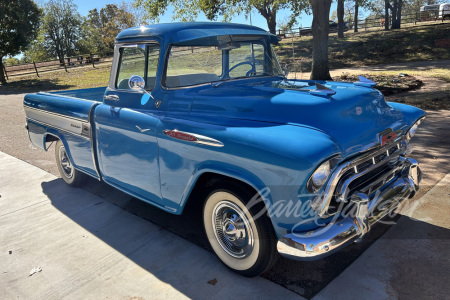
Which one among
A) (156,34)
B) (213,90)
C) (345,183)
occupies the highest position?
(156,34)

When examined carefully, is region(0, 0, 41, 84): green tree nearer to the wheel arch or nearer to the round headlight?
the wheel arch

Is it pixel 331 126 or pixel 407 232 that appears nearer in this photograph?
pixel 331 126

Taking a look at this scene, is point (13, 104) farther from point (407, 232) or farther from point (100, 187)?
point (407, 232)

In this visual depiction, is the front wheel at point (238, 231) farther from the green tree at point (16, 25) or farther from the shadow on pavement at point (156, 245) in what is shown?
the green tree at point (16, 25)

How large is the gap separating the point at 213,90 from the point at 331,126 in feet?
3.59

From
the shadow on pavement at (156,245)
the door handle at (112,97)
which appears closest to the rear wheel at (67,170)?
the shadow on pavement at (156,245)

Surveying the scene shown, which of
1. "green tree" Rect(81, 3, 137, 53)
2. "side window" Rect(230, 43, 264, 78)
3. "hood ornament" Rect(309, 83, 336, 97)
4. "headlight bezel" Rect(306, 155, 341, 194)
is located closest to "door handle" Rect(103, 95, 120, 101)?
"side window" Rect(230, 43, 264, 78)

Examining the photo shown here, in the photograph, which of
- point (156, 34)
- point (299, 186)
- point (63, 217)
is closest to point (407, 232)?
point (299, 186)

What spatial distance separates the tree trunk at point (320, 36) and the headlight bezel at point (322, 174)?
31.5ft

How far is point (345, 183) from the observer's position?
7.61 feet

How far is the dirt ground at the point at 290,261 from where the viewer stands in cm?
269

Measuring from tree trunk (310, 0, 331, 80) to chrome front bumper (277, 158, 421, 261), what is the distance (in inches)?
368

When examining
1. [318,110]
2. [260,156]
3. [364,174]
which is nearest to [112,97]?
[260,156]

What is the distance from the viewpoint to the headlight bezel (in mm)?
2205
